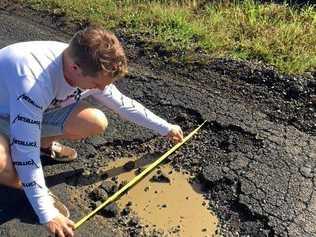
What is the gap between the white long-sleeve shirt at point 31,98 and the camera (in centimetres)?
286

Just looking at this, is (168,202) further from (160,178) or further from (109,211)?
(109,211)

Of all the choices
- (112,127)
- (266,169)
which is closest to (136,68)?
(112,127)

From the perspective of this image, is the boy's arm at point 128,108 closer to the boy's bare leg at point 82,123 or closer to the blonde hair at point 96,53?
the boy's bare leg at point 82,123

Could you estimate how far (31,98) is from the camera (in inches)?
113

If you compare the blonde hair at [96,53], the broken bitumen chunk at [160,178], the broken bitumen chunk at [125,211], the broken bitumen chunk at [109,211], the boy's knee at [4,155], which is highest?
the blonde hair at [96,53]

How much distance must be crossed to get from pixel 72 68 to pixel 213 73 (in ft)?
6.71

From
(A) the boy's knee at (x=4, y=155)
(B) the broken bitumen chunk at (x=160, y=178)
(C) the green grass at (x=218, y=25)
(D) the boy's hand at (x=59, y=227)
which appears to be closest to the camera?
(D) the boy's hand at (x=59, y=227)

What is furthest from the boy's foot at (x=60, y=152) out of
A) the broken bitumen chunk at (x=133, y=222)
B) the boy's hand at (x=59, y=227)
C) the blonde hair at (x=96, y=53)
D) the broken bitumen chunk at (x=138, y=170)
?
the blonde hair at (x=96, y=53)

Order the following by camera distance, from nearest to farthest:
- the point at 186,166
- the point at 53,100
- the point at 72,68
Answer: the point at 72,68 < the point at 53,100 < the point at 186,166

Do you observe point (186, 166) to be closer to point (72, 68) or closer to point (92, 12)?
point (72, 68)

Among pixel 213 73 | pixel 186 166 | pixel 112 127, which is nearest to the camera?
pixel 186 166

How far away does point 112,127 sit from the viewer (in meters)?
4.16

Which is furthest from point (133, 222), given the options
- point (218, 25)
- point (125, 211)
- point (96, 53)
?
point (218, 25)

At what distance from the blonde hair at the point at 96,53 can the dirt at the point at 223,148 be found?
43.4 inches
